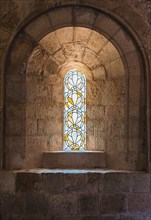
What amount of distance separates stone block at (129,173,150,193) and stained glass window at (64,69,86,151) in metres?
1.09

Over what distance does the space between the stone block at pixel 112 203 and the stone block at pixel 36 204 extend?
74 centimetres

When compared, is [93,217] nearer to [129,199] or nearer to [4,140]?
[129,199]

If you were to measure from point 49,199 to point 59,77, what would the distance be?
1859 millimetres

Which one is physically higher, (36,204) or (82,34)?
(82,34)

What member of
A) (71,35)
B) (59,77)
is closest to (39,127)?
(59,77)

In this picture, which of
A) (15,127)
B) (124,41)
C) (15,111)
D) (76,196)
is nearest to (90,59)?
(124,41)

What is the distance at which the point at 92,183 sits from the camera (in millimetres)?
5082

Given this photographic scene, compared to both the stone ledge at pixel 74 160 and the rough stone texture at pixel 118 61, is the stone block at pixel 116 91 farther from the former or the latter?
the stone ledge at pixel 74 160

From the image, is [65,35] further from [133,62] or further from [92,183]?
[92,183]

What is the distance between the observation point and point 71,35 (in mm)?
5488

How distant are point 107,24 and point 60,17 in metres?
0.63

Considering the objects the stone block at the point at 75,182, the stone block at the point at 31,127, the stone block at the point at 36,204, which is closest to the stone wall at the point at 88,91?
the stone block at the point at 31,127

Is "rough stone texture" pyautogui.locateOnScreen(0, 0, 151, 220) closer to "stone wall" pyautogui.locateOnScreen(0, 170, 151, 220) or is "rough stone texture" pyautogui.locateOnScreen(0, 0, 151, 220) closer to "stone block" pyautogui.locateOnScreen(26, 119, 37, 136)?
"stone wall" pyautogui.locateOnScreen(0, 170, 151, 220)

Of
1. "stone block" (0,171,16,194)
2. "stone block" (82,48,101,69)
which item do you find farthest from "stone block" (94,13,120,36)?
"stone block" (0,171,16,194)
